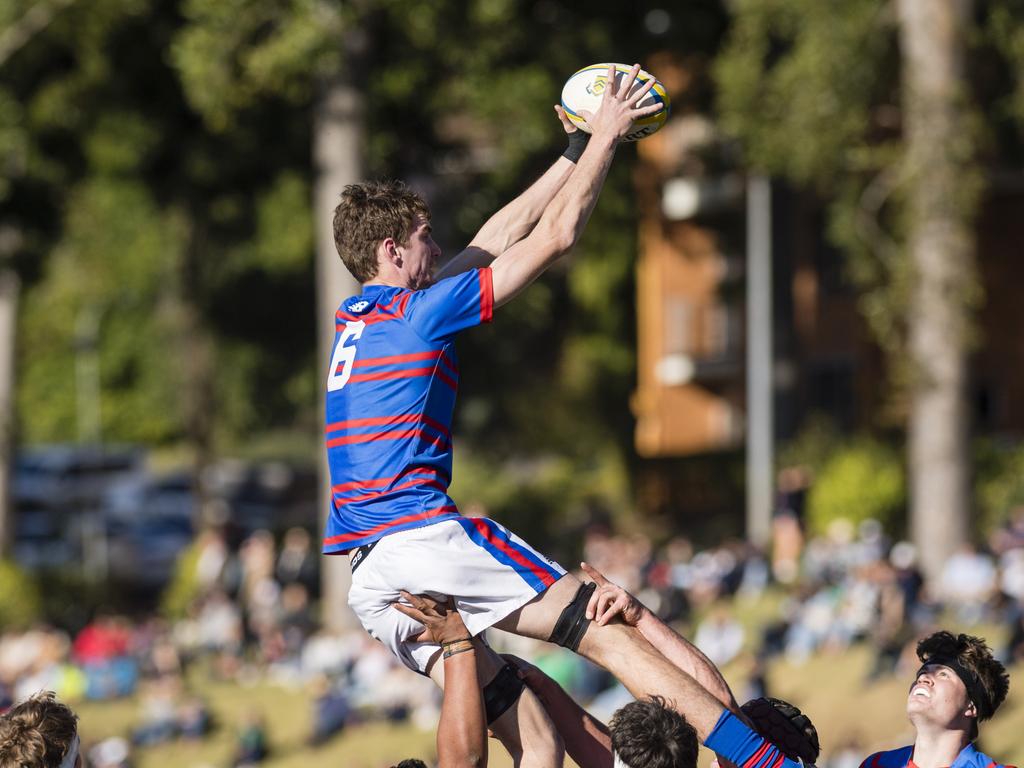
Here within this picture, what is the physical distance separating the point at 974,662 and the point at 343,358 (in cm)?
237

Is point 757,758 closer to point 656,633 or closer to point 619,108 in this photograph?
point 656,633

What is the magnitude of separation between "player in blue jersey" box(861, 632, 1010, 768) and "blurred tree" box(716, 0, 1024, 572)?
14.2m

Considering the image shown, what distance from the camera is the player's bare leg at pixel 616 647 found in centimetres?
556

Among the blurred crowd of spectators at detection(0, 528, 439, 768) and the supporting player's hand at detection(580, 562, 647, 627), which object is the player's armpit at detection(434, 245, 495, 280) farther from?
the blurred crowd of spectators at detection(0, 528, 439, 768)

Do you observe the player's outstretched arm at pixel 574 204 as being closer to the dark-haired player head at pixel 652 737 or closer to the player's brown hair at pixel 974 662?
the dark-haired player head at pixel 652 737

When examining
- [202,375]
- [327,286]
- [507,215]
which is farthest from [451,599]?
[202,375]

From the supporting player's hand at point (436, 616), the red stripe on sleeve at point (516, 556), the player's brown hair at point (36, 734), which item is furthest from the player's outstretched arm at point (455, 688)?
the player's brown hair at point (36, 734)

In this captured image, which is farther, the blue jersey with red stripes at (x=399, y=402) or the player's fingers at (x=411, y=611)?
the player's fingers at (x=411, y=611)

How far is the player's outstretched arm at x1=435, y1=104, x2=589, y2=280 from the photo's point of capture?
6.11m

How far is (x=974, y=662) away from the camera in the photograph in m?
5.62

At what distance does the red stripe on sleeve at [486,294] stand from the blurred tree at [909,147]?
1446cm

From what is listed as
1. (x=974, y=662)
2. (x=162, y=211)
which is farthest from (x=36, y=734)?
(x=162, y=211)

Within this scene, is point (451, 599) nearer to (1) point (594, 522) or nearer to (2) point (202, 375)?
(1) point (594, 522)

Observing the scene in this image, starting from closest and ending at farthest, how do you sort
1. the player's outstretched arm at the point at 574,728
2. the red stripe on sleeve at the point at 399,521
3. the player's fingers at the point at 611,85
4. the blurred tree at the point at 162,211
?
the red stripe on sleeve at the point at 399,521 < the player's fingers at the point at 611,85 < the player's outstretched arm at the point at 574,728 < the blurred tree at the point at 162,211
